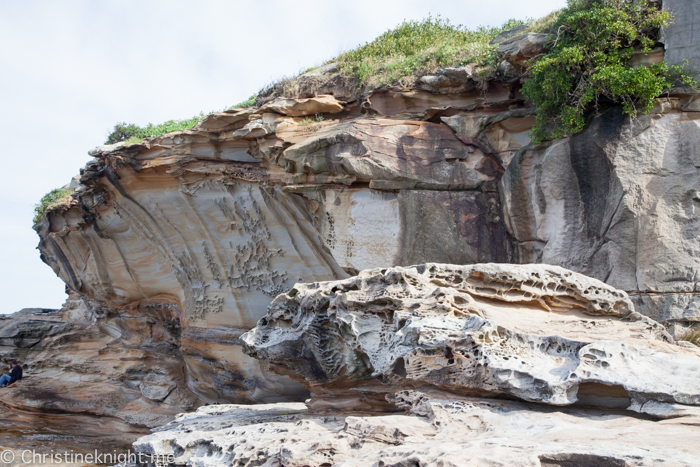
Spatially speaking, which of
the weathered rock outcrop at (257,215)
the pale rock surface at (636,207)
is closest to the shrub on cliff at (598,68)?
the pale rock surface at (636,207)

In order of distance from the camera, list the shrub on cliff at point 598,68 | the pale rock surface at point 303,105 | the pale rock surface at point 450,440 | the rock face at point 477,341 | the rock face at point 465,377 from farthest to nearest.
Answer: the pale rock surface at point 303,105 < the shrub on cliff at point 598,68 < the rock face at point 477,341 < the rock face at point 465,377 < the pale rock surface at point 450,440

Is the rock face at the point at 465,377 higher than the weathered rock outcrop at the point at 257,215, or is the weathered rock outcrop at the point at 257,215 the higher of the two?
the weathered rock outcrop at the point at 257,215

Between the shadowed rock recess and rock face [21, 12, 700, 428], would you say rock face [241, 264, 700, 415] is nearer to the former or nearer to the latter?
the shadowed rock recess

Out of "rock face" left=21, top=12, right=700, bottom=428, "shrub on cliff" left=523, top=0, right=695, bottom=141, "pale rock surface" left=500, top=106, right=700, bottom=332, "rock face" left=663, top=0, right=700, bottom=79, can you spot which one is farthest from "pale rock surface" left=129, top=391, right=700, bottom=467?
"rock face" left=663, top=0, right=700, bottom=79

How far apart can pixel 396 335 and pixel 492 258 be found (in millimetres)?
4170

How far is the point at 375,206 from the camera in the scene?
9.27 metres

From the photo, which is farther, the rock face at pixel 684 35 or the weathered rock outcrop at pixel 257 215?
the weathered rock outcrop at pixel 257 215

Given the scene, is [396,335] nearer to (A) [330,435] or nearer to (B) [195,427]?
(A) [330,435]

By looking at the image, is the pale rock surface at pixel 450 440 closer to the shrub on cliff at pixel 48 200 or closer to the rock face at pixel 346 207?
the rock face at pixel 346 207

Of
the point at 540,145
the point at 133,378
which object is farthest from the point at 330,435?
the point at 133,378

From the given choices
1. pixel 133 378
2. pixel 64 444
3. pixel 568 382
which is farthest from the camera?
pixel 133 378

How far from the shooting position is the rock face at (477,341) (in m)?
4.05

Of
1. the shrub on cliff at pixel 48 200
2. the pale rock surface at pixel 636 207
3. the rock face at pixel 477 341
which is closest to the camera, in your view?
the rock face at pixel 477 341

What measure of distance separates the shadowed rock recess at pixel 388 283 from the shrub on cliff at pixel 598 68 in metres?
0.28
